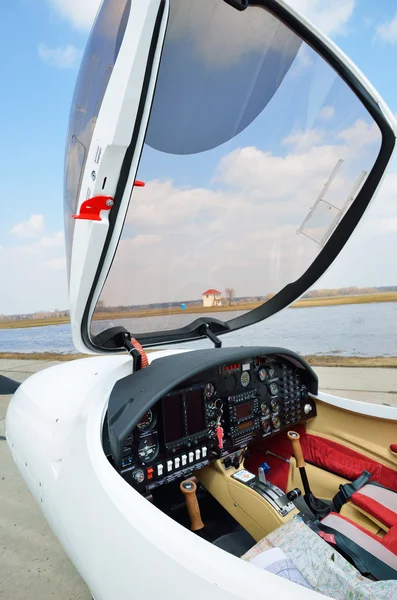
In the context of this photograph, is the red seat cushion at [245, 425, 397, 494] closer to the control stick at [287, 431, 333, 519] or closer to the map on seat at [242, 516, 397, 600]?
the control stick at [287, 431, 333, 519]

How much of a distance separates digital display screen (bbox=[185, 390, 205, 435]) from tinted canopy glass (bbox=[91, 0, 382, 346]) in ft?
1.36

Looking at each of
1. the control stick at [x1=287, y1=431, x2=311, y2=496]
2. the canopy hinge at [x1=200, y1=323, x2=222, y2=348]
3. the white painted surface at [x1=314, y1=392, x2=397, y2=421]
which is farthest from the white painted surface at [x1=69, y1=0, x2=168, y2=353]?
the white painted surface at [x1=314, y1=392, x2=397, y2=421]

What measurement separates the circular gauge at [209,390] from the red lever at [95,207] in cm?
96

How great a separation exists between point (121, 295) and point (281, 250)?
856 millimetres

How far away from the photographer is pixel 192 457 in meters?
1.60

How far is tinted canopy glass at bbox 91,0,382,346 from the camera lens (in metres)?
1.27

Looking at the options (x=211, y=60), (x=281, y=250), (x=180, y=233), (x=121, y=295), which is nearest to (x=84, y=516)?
(x=121, y=295)

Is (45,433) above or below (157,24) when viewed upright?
below

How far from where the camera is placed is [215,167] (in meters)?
1.54

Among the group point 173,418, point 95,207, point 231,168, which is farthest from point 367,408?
point 95,207

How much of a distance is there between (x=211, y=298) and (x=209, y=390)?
50 centimetres

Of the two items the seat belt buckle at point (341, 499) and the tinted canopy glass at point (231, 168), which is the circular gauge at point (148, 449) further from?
the seat belt buckle at point (341, 499)

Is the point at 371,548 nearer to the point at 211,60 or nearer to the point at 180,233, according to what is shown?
the point at 180,233

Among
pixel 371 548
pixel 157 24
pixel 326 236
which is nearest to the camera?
pixel 157 24
